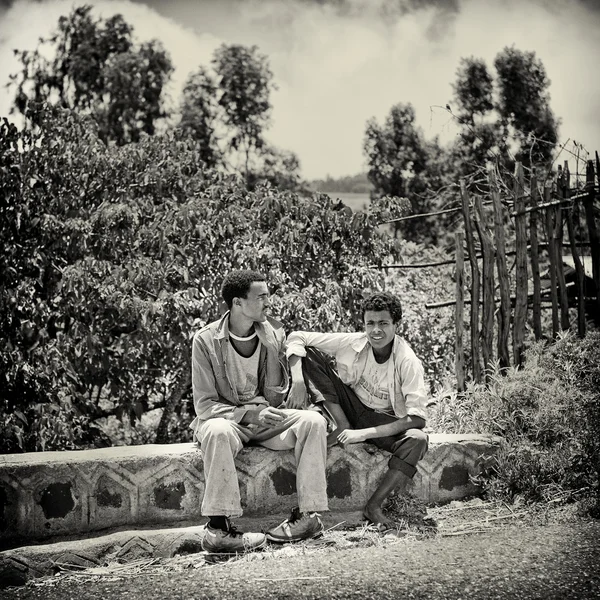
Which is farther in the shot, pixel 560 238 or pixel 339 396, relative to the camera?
pixel 560 238

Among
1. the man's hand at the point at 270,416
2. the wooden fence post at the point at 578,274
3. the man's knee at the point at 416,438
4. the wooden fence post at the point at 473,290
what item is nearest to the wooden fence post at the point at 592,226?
the wooden fence post at the point at 578,274

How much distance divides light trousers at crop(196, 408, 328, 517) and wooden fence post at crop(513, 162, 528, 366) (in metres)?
2.81

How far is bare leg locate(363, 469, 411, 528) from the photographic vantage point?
4.03 meters

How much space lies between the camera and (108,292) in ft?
18.5

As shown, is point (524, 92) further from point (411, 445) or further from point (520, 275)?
point (411, 445)

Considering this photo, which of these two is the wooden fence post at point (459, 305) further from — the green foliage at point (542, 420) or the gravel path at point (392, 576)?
the gravel path at point (392, 576)

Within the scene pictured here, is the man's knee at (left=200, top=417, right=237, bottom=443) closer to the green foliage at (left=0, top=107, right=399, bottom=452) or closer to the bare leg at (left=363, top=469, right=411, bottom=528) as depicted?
the bare leg at (left=363, top=469, right=411, bottom=528)

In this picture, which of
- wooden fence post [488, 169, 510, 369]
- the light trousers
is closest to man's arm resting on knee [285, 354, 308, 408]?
the light trousers

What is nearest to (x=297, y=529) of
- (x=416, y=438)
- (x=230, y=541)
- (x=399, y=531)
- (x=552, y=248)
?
(x=230, y=541)

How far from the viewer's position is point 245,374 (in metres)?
4.16

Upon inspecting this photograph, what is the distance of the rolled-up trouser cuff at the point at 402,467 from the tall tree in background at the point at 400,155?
1434 centimetres

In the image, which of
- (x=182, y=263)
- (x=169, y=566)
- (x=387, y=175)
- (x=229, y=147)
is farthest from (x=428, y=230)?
(x=169, y=566)

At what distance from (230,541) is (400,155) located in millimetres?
15880

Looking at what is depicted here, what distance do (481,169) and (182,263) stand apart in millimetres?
2856
